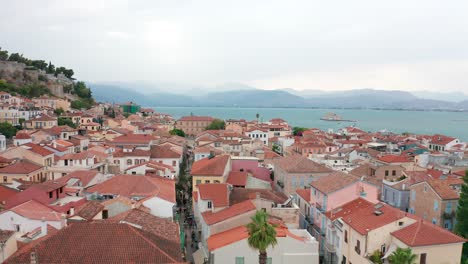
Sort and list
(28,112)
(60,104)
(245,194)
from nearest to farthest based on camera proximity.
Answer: (245,194) → (28,112) → (60,104)

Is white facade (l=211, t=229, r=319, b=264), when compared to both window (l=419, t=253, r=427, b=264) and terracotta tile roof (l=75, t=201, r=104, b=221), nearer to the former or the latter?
window (l=419, t=253, r=427, b=264)

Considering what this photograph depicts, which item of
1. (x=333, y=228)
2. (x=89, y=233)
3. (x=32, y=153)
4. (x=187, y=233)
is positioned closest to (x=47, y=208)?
(x=89, y=233)

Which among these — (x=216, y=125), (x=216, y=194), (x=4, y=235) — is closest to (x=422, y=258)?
(x=216, y=194)

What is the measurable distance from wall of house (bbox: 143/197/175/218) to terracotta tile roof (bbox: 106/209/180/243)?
478 centimetres

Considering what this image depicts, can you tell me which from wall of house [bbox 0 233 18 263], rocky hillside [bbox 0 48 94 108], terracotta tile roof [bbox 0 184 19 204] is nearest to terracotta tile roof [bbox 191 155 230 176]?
terracotta tile roof [bbox 0 184 19 204]

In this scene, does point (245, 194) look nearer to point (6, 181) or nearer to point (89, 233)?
point (89, 233)

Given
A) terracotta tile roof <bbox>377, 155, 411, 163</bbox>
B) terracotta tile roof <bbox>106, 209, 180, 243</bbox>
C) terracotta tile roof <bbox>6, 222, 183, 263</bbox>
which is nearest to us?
terracotta tile roof <bbox>6, 222, 183, 263</bbox>

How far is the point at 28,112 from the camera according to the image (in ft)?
297

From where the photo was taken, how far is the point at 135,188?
1374 inches

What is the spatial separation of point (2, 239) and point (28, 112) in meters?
80.0

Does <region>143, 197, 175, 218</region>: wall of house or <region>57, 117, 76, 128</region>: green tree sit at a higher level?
<region>57, 117, 76, 128</region>: green tree

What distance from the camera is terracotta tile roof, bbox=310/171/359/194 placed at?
34438 mm

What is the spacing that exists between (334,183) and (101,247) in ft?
75.0

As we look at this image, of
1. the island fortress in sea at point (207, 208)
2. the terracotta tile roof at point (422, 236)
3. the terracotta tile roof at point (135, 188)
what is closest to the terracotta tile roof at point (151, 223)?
the island fortress in sea at point (207, 208)
